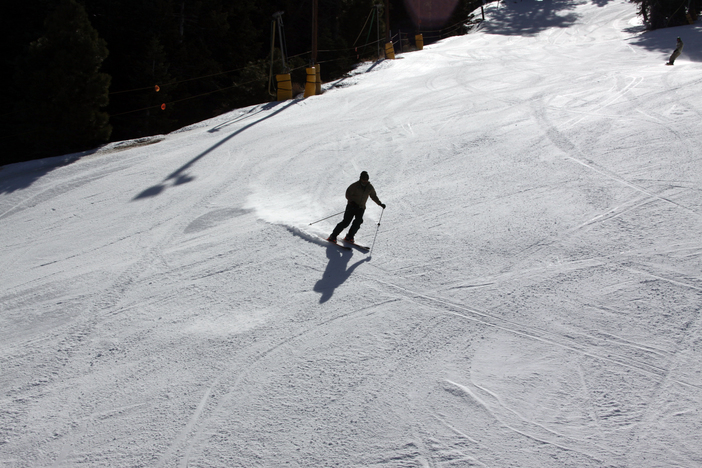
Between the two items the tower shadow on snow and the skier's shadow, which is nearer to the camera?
the skier's shadow

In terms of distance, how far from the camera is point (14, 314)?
7047 mm

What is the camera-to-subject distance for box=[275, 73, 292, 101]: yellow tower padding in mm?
18250

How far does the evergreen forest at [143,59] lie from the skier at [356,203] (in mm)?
10888

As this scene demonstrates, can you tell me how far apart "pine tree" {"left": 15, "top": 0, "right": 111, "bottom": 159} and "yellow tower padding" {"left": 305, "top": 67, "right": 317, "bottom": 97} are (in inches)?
273

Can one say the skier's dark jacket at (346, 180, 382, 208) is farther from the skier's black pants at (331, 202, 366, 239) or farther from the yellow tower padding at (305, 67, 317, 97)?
the yellow tower padding at (305, 67, 317, 97)

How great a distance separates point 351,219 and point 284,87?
38.2 feet

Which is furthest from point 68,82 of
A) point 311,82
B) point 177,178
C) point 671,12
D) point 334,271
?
point 671,12

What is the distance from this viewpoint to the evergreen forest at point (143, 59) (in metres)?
14.8

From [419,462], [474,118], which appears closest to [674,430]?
[419,462]

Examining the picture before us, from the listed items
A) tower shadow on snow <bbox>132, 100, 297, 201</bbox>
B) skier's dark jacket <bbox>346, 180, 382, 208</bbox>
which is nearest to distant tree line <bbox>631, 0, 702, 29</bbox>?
tower shadow on snow <bbox>132, 100, 297, 201</bbox>

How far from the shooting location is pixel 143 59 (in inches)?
924

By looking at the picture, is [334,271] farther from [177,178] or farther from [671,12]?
[671,12]

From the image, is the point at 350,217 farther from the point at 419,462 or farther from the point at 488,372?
the point at 419,462

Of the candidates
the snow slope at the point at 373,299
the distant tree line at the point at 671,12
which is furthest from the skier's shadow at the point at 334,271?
the distant tree line at the point at 671,12
